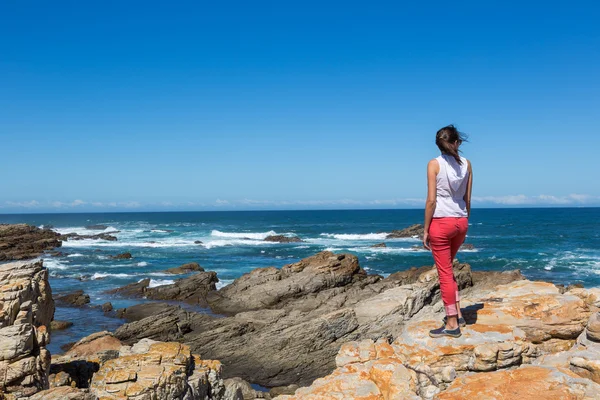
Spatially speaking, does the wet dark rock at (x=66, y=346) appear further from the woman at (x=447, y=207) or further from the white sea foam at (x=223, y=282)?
the woman at (x=447, y=207)

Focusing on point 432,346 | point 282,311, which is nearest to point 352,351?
point 432,346

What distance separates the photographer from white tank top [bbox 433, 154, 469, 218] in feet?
19.0

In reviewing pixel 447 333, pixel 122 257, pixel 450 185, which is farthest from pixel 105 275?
pixel 450 185

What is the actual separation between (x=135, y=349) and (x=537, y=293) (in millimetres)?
A: 7243

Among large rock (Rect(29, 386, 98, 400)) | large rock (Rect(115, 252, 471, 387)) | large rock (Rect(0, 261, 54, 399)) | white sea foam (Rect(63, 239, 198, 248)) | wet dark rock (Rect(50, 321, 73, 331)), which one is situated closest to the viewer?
large rock (Rect(29, 386, 98, 400))

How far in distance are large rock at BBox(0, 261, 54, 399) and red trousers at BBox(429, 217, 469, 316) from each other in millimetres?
6025

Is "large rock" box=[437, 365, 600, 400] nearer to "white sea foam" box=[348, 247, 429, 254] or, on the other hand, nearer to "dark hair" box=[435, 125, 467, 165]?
"dark hair" box=[435, 125, 467, 165]

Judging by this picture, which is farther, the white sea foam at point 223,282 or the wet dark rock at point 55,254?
the wet dark rock at point 55,254

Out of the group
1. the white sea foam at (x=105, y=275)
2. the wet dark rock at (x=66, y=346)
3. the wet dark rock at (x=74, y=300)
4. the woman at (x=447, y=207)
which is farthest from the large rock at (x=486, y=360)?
the white sea foam at (x=105, y=275)

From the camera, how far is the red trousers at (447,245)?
5875 millimetres

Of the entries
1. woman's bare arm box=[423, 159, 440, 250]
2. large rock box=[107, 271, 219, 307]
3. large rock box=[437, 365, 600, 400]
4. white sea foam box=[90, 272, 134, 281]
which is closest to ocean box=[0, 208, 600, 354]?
white sea foam box=[90, 272, 134, 281]

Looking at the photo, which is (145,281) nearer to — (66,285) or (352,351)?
(66,285)

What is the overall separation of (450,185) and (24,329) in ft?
21.9

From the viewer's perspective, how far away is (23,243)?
2218 inches
